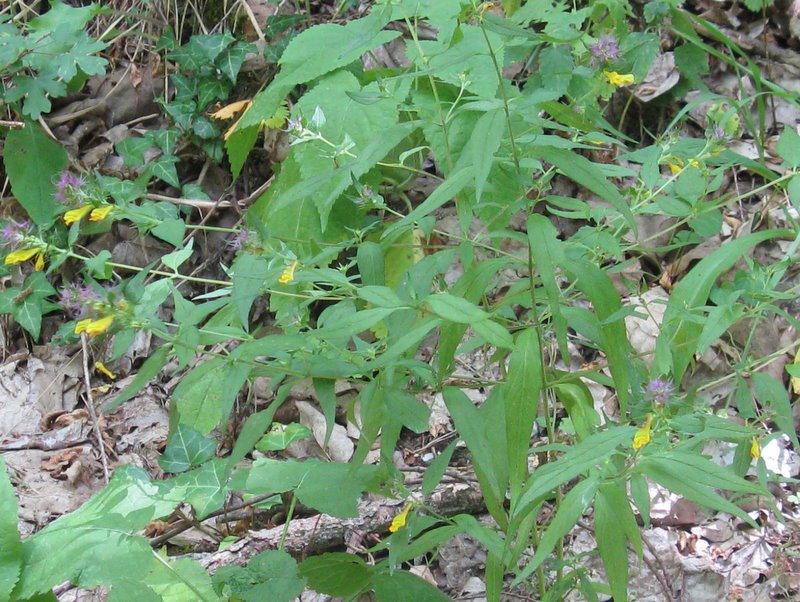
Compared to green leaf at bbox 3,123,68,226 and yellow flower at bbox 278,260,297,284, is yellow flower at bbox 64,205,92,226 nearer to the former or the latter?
yellow flower at bbox 278,260,297,284

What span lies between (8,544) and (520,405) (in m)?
1.24

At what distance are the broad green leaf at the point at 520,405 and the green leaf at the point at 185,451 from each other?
1160 millimetres

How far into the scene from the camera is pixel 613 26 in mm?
2445

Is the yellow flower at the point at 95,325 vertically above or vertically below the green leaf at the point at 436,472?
above

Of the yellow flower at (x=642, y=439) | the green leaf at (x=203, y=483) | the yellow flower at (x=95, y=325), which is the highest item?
the yellow flower at (x=95, y=325)

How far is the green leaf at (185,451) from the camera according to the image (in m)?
2.14

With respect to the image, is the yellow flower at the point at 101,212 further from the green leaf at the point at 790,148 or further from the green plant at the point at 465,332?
the green leaf at the point at 790,148

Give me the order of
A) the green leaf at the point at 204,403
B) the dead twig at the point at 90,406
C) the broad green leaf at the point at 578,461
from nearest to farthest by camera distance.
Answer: the broad green leaf at the point at 578,461
the green leaf at the point at 204,403
the dead twig at the point at 90,406

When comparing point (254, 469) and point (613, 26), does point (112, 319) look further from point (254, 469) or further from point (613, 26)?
point (613, 26)

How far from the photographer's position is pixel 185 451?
7.09 feet

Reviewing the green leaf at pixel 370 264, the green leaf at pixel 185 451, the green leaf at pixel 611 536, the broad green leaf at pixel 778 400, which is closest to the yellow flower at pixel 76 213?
the green leaf at pixel 370 264

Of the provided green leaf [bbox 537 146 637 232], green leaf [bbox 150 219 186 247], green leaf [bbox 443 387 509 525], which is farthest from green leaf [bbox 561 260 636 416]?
green leaf [bbox 150 219 186 247]

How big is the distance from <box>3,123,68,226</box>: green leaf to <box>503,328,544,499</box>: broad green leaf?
2.32 meters

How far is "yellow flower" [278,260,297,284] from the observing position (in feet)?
4.23
